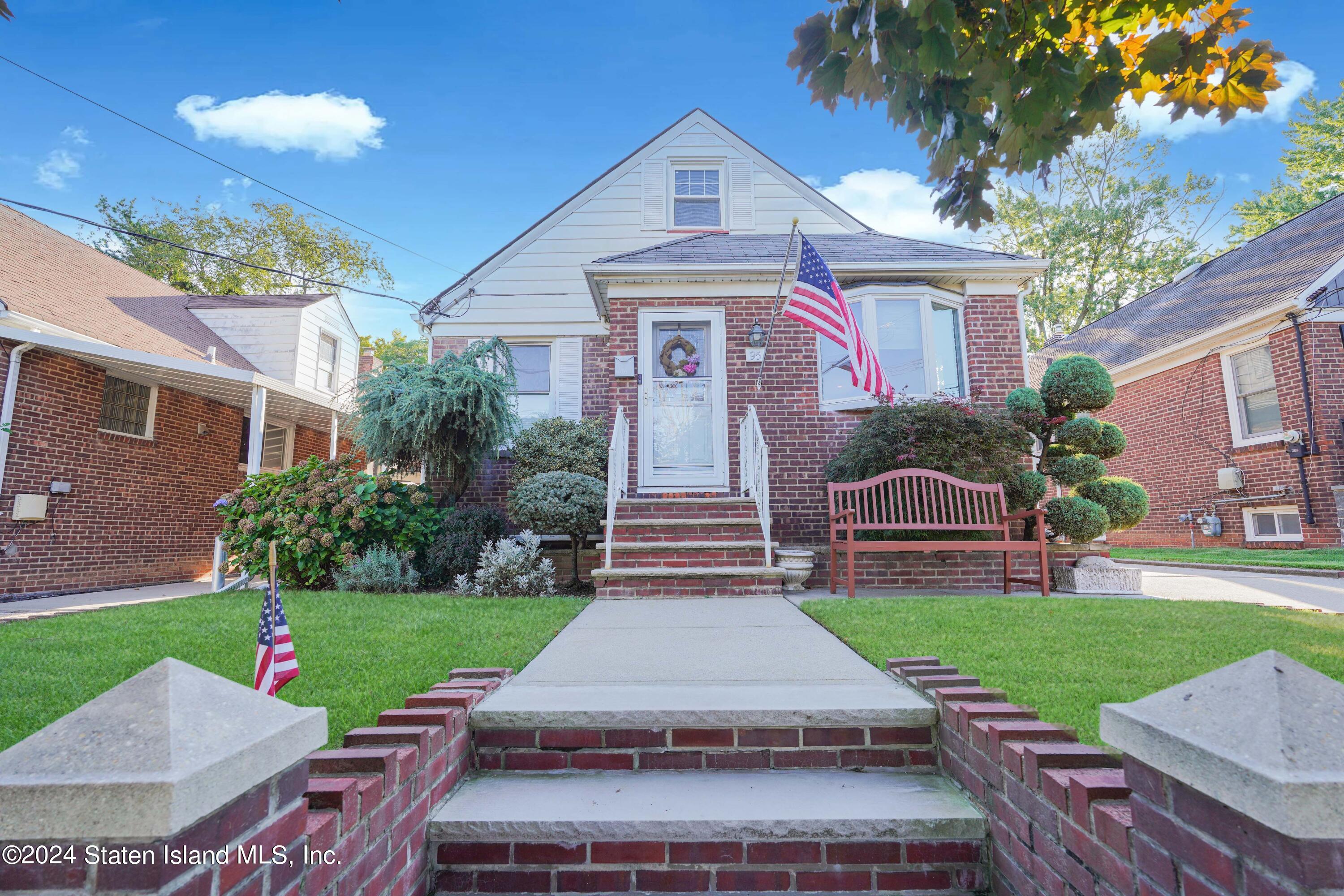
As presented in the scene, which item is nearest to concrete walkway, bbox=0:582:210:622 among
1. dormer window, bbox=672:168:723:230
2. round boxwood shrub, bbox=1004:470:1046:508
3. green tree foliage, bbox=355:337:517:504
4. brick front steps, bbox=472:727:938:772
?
green tree foliage, bbox=355:337:517:504

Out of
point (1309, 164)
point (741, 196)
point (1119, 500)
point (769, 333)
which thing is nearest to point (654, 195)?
point (741, 196)

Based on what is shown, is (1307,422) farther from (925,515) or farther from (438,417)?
(438,417)

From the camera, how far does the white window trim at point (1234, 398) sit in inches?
436

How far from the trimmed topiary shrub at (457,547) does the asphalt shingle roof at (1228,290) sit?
12066mm

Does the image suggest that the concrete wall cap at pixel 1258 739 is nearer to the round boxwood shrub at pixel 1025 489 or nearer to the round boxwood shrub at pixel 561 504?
the round boxwood shrub at pixel 561 504

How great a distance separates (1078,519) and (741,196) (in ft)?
22.1

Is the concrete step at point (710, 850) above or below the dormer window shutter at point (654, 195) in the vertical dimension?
below

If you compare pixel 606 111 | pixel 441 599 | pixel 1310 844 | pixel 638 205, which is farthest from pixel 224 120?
pixel 1310 844

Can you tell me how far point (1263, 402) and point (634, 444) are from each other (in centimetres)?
1132

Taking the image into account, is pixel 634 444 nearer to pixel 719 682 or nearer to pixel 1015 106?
pixel 719 682

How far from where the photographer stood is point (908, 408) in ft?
22.1

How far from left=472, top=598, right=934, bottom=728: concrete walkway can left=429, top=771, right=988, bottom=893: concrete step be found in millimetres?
395

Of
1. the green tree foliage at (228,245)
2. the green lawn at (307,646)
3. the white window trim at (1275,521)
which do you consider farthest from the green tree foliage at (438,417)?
the green tree foliage at (228,245)

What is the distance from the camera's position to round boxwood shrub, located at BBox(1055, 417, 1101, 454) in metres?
7.11
